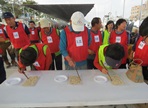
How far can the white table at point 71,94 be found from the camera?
33.2 inches

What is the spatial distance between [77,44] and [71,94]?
68 cm

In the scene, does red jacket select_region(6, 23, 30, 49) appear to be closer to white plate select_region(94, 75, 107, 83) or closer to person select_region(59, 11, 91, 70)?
person select_region(59, 11, 91, 70)

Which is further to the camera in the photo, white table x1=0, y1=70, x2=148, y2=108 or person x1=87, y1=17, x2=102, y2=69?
person x1=87, y1=17, x2=102, y2=69

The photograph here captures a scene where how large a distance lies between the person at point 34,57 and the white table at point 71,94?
0.22 meters

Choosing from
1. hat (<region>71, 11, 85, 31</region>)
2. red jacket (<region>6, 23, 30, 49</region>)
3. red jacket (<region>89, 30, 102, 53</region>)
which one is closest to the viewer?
hat (<region>71, 11, 85, 31</region>)

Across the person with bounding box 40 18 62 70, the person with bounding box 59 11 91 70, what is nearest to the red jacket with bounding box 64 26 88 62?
the person with bounding box 59 11 91 70

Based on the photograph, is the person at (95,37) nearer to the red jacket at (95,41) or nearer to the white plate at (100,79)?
the red jacket at (95,41)

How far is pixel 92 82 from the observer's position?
3.58 feet

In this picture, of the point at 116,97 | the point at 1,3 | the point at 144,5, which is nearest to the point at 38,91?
the point at 116,97

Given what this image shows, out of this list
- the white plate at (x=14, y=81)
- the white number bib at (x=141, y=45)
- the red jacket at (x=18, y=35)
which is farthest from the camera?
the red jacket at (x=18, y=35)

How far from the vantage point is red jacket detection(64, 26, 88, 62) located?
146 cm

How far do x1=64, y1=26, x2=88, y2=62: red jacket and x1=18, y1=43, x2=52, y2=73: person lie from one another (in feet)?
0.87

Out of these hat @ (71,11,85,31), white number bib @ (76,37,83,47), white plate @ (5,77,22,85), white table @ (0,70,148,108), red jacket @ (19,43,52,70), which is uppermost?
hat @ (71,11,85,31)

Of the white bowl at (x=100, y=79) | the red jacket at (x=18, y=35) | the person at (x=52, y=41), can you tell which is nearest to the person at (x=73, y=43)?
the white bowl at (x=100, y=79)
